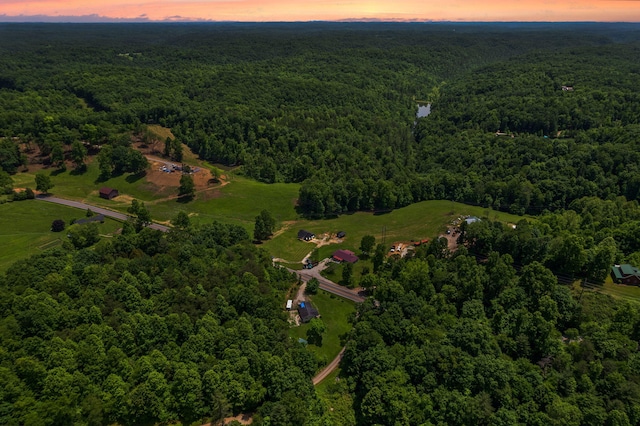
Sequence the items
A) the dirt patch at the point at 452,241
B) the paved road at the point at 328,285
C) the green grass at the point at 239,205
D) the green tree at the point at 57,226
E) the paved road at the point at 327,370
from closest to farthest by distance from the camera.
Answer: the paved road at the point at 327,370, the paved road at the point at 328,285, the dirt patch at the point at 452,241, the green tree at the point at 57,226, the green grass at the point at 239,205

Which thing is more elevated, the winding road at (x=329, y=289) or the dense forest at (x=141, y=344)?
the dense forest at (x=141, y=344)

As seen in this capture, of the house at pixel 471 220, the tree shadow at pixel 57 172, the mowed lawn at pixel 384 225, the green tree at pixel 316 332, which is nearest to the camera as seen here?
the green tree at pixel 316 332

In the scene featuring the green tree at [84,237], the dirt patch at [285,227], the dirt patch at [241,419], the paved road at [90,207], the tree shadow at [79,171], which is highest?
the green tree at [84,237]

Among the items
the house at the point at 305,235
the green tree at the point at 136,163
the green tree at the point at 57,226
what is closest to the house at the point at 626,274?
the house at the point at 305,235

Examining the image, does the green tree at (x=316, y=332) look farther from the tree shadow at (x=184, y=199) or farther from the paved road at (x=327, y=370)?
the tree shadow at (x=184, y=199)

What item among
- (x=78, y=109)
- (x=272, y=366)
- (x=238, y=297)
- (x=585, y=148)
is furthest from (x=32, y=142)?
(x=585, y=148)

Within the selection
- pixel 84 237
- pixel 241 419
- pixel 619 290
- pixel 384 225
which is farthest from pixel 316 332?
pixel 84 237

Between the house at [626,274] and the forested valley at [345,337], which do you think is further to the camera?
the house at [626,274]

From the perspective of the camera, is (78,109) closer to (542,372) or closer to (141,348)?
(141,348)
